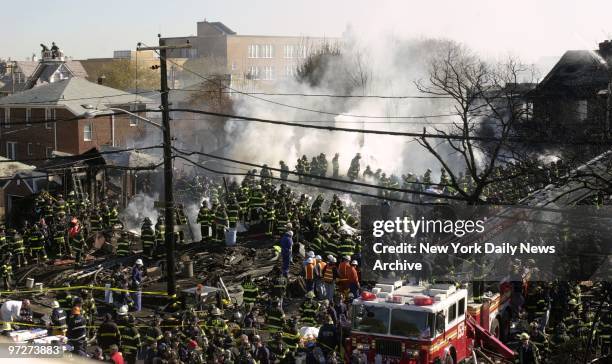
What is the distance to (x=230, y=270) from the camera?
2305 centimetres

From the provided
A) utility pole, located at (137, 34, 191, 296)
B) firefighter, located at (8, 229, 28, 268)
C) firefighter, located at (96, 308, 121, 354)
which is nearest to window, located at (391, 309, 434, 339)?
firefighter, located at (96, 308, 121, 354)

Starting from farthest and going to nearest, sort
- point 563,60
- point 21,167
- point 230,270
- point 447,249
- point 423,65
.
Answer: point 423,65, point 563,60, point 21,167, point 230,270, point 447,249

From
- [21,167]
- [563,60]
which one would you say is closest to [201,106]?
[21,167]

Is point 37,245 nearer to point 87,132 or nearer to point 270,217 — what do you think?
point 270,217

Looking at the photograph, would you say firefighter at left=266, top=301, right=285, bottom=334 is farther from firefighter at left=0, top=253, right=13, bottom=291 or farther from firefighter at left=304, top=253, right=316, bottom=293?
firefighter at left=0, top=253, right=13, bottom=291

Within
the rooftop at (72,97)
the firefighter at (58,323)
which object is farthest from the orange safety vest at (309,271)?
the rooftop at (72,97)

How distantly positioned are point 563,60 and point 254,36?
200 ft

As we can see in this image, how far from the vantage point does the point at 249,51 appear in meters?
98.5

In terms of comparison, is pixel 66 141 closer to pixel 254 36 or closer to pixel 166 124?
pixel 166 124

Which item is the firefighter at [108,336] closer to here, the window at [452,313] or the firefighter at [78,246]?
the window at [452,313]

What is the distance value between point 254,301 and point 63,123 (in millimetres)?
30258

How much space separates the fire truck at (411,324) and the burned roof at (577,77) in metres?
20.7

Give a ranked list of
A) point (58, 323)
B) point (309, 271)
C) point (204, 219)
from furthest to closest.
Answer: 1. point (204, 219)
2. point (309, 271)
3. point (58, 323)

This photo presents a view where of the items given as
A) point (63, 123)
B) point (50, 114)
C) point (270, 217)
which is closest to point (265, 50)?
point (50, 114)
